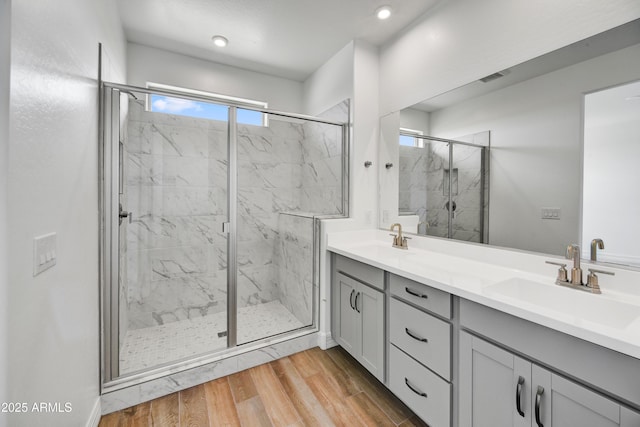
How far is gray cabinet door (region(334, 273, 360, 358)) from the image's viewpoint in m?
1.98

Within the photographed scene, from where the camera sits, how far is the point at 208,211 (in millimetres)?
2287

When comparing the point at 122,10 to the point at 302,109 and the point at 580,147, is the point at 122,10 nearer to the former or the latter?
the point at 302,109

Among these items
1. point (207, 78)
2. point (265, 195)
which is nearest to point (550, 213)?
point (265, 195)

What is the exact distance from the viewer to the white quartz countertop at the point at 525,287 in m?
0.86

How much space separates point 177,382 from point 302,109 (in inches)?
114

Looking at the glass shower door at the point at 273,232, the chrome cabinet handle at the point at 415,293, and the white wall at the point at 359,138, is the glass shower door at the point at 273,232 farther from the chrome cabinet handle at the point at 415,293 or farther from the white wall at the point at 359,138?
the chrome cabinet handle at the point at 415,293

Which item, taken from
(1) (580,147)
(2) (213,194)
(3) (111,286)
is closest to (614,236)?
(1) (580,147)

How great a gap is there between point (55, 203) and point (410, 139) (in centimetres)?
218

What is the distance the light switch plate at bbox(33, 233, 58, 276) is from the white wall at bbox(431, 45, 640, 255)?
210 centimetres

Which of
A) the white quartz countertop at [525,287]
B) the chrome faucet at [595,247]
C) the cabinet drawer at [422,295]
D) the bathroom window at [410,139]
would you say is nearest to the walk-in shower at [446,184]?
the bathroom window at [410,139]

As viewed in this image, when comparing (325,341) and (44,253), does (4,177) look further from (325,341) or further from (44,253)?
(325,341)

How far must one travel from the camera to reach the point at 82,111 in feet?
4.28

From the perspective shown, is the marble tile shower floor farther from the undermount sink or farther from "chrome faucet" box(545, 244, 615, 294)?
"chrome faucet" box(545, 244, 615, 294)

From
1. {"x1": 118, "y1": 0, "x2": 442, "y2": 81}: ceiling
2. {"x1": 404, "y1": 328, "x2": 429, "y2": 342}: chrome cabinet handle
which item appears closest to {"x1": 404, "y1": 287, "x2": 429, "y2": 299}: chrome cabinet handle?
{"x1": 404, "y1": 328, "x2": 429, "y2": 342}: chrome cabinet handle
